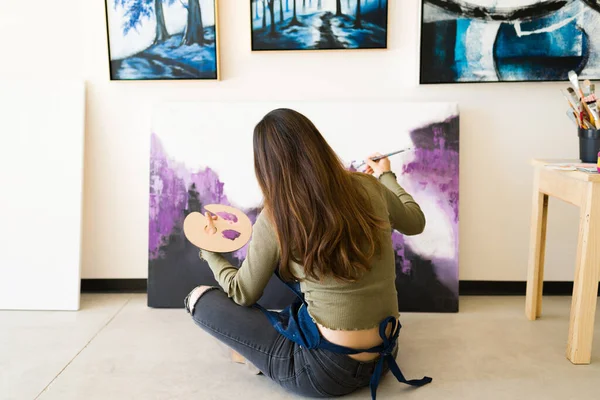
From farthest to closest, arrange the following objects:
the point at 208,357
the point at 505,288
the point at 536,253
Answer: the point at 505,288
the point at 536,253
the point at 208,357

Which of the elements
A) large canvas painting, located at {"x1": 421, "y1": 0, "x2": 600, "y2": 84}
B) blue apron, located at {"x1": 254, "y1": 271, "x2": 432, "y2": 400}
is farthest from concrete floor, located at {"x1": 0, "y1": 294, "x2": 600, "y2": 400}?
large canvas painting, located at {"x1": 421, "y1": 0, "x2": 600, "y2": 84}

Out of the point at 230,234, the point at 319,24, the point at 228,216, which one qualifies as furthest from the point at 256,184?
the point at 319,24

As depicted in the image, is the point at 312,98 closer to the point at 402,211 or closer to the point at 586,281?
the point at 402,211

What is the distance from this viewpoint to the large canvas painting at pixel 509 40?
2613mm

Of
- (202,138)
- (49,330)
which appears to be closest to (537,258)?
(202,138)

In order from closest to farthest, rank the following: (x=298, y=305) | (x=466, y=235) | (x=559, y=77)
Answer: (x=298, y=305)
(x=559, y=77)
(x=466, y=235)

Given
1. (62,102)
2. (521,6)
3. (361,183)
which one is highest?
(521,6)

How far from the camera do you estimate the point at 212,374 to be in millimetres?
2086

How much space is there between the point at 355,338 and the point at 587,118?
1244mm

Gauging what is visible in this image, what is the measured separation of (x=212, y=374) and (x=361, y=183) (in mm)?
853

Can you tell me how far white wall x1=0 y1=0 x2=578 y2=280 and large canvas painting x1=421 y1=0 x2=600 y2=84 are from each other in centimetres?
7

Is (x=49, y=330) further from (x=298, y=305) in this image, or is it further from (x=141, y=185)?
(x=298, y=305)

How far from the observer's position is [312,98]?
9.00ft

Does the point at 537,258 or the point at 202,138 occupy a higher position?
the point at 202,138
